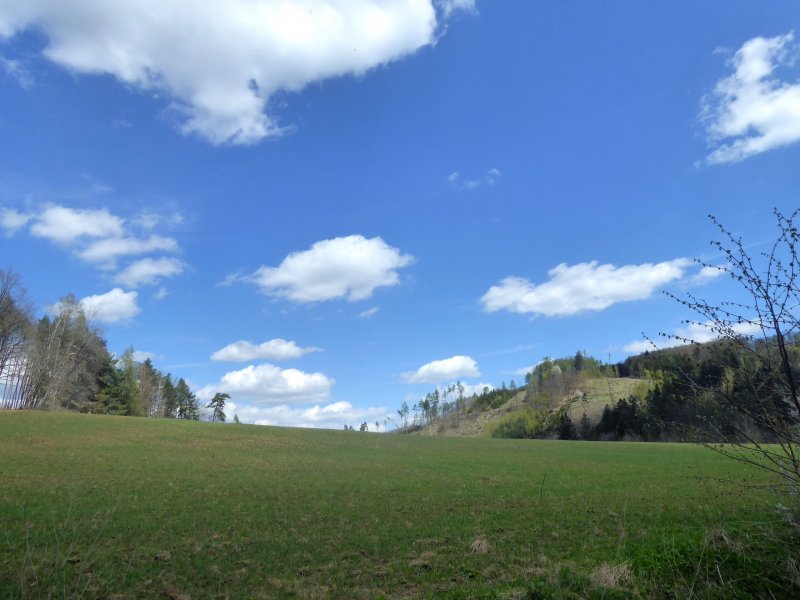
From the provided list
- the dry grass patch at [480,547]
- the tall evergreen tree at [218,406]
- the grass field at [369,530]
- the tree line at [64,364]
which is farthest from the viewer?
the tall evergreen tree at [218,406]

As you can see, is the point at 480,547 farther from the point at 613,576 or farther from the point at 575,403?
the point at 575,403

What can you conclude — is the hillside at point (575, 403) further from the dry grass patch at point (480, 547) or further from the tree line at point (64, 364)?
the dry grass patch at point (480, 547)

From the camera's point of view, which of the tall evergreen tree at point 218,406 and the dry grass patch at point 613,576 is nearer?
the dry grass patch at point 613,576

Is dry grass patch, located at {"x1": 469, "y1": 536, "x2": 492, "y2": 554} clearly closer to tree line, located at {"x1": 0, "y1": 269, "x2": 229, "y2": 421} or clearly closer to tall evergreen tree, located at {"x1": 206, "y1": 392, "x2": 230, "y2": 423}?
tree line, located at {"x1": 0, "y1": 269, "x2": 229, "y2": 421}

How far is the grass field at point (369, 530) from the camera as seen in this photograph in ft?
22.8

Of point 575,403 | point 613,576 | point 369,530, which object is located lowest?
point 369,530

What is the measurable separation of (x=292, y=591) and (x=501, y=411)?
19520cm

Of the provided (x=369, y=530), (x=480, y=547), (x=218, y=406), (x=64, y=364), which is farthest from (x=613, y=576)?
(x=218, y=406)

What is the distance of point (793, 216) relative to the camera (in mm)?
4855

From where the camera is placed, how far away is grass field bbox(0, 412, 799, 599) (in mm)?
6949

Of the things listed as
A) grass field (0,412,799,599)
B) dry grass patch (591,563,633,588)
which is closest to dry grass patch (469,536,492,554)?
grass field (0,412,799,599)

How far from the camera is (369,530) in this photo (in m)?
15.6

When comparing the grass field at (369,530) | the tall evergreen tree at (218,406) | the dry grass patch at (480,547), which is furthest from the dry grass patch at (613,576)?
the tall evergreen tree at (218,406)

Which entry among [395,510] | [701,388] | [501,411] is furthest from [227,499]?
[501,411]
